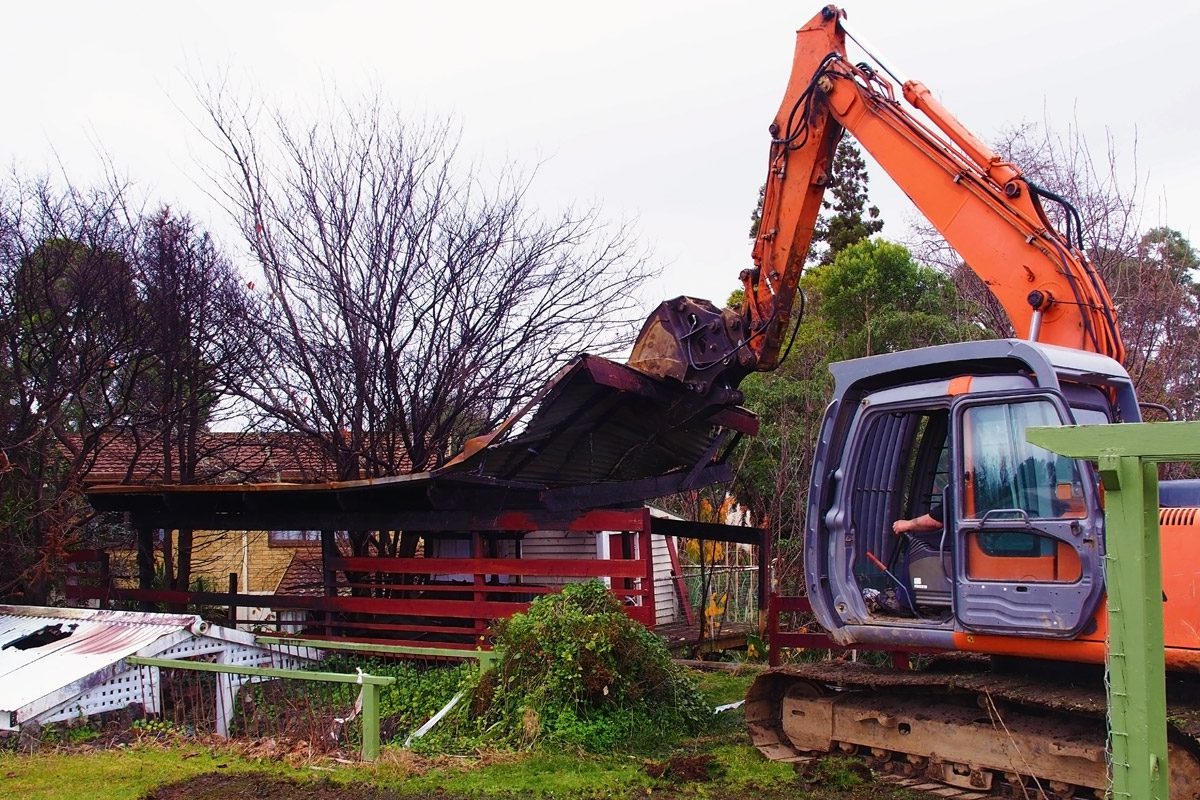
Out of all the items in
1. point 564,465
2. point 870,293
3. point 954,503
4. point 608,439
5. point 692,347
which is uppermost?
point 870,293

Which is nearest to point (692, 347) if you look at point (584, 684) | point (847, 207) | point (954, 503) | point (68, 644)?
point (584, 684)

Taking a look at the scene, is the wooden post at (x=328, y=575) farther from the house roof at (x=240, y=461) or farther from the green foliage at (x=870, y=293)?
the green foliage at (x=870, y=293)

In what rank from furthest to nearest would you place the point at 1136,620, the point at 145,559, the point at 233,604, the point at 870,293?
the point at 870,293, the point at 145,559, the point at 233,604, the point at 1136,620

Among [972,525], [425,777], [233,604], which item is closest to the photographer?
[972,525]

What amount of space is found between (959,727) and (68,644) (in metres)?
7.75

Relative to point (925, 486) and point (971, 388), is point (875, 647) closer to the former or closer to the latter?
point (925, 486)

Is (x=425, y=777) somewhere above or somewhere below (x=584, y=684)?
below

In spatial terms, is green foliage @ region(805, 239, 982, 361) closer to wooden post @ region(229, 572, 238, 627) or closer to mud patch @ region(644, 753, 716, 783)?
wooden post @ region(229, 572, 238, 627)

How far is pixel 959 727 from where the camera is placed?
6.16 meters

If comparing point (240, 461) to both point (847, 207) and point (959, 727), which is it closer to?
point (959, 727)

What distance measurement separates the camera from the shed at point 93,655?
8.45 m

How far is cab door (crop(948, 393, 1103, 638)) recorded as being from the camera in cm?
545

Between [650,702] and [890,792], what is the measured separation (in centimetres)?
226

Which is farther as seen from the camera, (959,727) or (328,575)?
(328,575)
